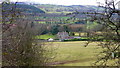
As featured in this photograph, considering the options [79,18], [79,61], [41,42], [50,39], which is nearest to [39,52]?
[41,42]

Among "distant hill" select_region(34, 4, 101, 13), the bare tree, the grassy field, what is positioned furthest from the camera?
the grassy field

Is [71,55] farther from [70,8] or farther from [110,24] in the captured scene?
[110,24]

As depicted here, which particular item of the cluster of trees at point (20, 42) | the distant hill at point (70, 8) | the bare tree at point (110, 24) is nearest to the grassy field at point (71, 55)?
the cluster of trees at point (20, 42)

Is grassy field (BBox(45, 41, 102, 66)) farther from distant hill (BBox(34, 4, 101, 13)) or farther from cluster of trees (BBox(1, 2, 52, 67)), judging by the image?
distant hill (BBox(34, 4, 101, 13))

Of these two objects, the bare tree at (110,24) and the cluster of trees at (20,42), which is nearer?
the bare tree at (110,24)

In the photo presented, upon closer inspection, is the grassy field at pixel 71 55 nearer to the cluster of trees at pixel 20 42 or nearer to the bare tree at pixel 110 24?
the cluster of trees at pixel 20 42

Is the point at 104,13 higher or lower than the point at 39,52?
higher

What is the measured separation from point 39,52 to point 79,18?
4.43 meters

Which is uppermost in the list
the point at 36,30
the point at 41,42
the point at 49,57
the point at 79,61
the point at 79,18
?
the point at 79,18

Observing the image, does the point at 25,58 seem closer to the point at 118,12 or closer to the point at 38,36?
the point at 38,36

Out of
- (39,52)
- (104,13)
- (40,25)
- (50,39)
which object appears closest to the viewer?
(104,13)

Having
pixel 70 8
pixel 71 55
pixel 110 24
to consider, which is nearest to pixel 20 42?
pixel 70 8

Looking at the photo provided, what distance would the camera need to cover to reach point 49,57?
7773mm

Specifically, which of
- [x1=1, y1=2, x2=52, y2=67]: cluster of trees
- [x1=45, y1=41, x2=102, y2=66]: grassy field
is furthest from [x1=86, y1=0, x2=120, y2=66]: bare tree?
[x1=45, y1=41, x2=102, y2=66]: grassy field
